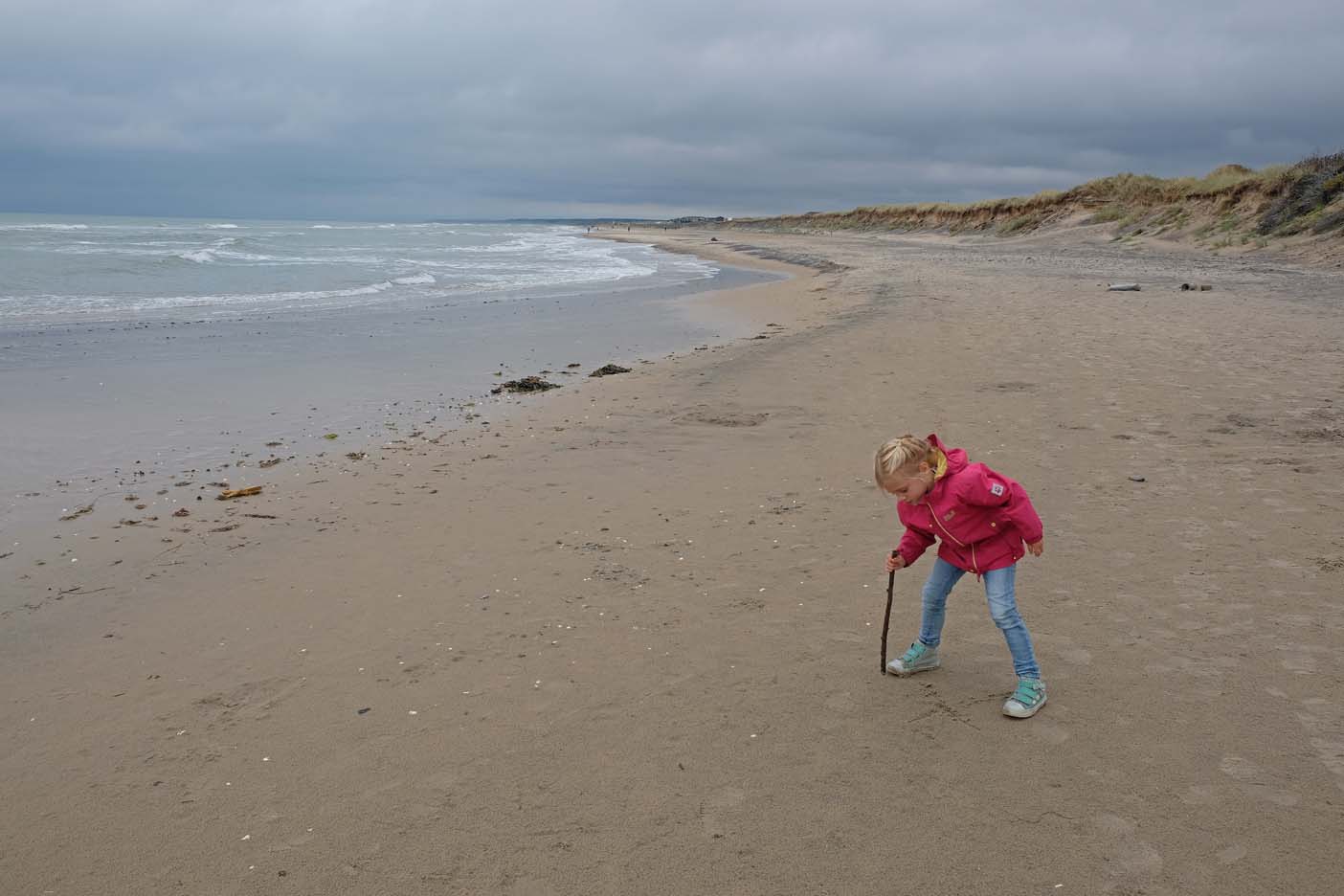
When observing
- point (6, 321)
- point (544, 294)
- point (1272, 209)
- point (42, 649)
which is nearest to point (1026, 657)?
point (42, 649)

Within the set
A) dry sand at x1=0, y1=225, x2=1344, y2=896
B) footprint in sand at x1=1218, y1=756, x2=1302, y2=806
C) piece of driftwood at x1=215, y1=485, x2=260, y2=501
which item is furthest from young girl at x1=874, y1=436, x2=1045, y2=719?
piece of driftwood at x1=215, y1=485, x2=260, y2=501

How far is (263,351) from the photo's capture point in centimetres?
1344

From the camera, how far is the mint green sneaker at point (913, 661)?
3938 millimetres

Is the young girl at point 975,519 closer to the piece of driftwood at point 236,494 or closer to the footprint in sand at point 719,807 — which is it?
the footprint in sand at point 719,807

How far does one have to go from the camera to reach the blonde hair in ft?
11.6

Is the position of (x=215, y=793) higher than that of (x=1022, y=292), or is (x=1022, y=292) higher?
(x=1022, y=292)

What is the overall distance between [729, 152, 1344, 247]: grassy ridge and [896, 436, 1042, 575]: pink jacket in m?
26.4

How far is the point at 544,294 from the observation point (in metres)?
23.5

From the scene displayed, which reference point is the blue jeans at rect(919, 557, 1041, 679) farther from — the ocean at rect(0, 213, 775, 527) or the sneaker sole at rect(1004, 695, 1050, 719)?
the ocean at rect(0, 213, 775, 527)

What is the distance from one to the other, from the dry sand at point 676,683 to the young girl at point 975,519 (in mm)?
295

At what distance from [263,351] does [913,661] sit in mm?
12075

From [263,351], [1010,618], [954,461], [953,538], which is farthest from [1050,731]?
[263,351]

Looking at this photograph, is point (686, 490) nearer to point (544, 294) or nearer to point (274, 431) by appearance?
point (274, 431)

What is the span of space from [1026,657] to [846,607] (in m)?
1.15
